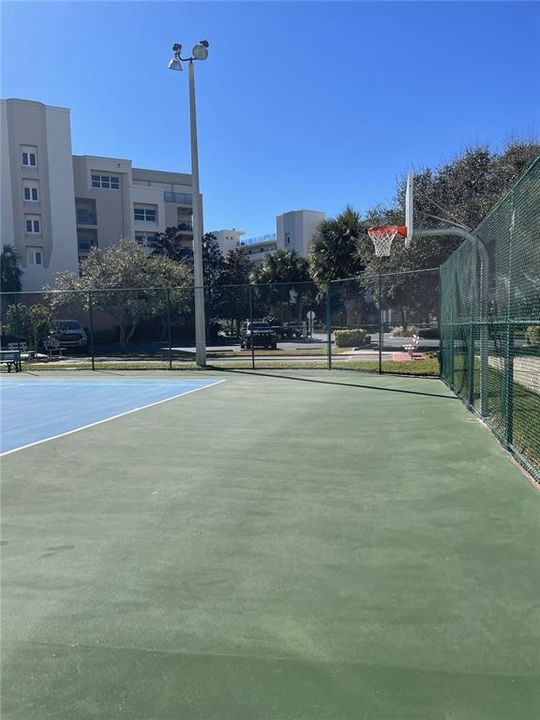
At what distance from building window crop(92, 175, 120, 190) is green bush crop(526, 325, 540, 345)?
6230 centimetres

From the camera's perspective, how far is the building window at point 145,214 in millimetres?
67000

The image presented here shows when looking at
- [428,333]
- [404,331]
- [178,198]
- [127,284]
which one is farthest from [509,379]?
[178,198]

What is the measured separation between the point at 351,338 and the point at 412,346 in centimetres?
282

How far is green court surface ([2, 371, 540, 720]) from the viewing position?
2656 mm

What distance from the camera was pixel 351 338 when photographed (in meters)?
20.9

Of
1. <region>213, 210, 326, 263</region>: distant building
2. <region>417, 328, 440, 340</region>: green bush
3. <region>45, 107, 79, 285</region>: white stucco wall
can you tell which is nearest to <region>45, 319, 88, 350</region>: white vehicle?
<region>417, 328, 440, 340</region>: green bush

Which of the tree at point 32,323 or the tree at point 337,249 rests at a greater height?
the tree at point 337,249

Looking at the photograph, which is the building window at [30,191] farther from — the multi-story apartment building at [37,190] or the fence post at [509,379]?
the fence post at [509,379]

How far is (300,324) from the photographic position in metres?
24.9

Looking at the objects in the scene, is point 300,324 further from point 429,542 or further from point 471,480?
point 429,542

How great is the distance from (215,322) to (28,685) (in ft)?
109

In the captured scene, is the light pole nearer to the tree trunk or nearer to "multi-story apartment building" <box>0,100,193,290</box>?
the tree trunk

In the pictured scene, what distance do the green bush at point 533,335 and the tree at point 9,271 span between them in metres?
49.5

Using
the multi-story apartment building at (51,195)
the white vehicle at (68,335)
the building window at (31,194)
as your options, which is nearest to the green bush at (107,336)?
the white vehicle at (68,335)
